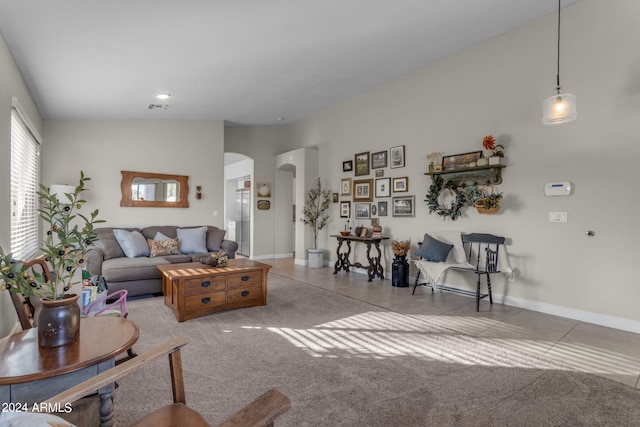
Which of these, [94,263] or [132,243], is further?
[132,243]

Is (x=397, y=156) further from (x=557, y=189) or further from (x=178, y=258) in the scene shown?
(x=178, y=258)

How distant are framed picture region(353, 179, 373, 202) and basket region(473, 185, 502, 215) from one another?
80.9 inches

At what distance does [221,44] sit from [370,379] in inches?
139

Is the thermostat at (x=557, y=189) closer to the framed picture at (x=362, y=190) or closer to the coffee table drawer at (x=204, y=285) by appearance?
the framed picture at (x=362, y=190)

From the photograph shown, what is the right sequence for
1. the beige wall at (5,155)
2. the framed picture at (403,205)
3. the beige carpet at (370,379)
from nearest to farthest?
the beige carpet at (370,379) < the beige wall at (5,155) < the framed picture at (403,205)

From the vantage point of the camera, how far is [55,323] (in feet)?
4.85

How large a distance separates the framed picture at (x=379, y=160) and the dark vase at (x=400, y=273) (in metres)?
1.71

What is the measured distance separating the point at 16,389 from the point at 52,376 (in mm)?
111

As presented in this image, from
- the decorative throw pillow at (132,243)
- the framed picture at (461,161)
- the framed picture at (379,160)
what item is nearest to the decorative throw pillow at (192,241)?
the decorative throw pillow at (132,243)

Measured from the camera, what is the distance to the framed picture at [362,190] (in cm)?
620

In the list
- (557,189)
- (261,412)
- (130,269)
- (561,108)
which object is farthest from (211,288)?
(557,189)

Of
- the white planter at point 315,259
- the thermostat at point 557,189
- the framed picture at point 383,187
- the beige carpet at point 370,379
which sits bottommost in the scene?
the beige carpet at point 370,379

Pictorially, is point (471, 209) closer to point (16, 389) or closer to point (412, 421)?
point (412, 421)

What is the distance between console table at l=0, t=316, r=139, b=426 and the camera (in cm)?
125
